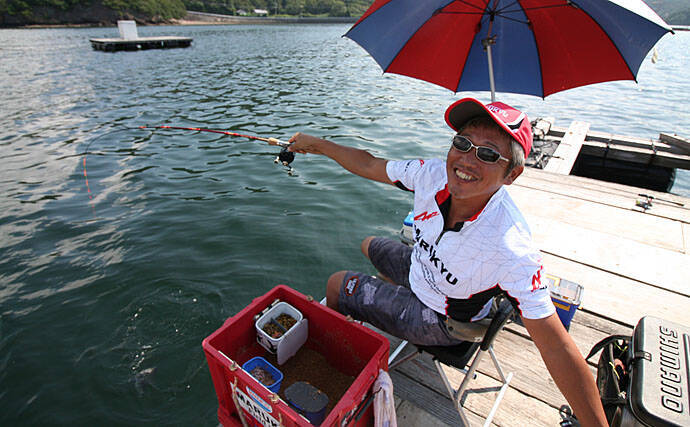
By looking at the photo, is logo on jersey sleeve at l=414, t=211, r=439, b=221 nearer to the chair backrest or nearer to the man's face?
the man's face

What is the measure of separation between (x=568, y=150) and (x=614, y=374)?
696cm

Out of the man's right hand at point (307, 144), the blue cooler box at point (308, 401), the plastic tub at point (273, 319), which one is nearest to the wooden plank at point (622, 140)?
the man's right hand at point (307, 144)

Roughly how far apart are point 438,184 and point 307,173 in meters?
6.33

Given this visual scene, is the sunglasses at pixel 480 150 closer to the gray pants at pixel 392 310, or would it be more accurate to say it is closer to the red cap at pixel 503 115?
the red cap at pixel 503 115

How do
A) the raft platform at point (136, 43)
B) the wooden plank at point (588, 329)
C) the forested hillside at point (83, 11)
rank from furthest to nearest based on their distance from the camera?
the forested hillside at point (83, 11) → the raft platform at point (136, 43) → the wooden plank at point (588, 329)

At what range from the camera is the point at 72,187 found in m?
7.34

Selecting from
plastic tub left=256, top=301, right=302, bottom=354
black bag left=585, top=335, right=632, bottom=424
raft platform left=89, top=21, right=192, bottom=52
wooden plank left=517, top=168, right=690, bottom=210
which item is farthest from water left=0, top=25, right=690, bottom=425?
raft platform left=89, top=21, right=192, bottom=52

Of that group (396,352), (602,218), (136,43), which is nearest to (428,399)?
(396,352)

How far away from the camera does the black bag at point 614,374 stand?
6.37ft

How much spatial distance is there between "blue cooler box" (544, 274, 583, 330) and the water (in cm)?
285

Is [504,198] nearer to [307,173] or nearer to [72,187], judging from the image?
[307,173]

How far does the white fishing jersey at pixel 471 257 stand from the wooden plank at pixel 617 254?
2.67 metres

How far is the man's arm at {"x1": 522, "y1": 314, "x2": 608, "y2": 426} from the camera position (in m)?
1.60

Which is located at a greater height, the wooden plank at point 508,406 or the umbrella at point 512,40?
the umbrella at point 512,40
